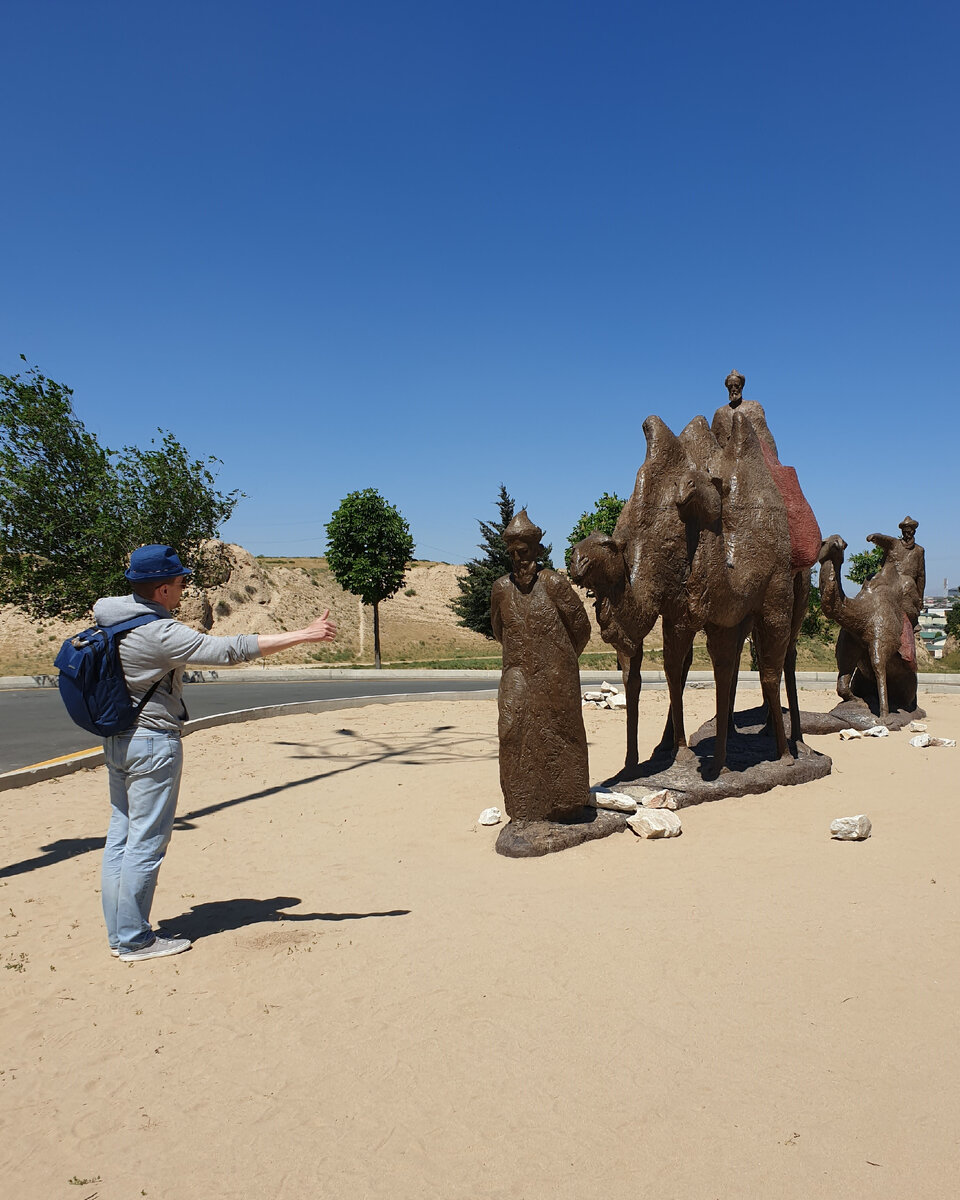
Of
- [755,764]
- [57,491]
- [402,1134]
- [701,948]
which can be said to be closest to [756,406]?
[755,764]

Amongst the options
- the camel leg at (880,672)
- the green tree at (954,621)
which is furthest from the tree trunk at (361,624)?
the camel leg at (880,672)

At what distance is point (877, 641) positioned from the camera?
1114 cm

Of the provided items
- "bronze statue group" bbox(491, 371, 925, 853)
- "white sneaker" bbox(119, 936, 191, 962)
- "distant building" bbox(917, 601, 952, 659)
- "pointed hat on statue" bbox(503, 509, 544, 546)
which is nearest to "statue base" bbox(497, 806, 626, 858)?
"bronze statue group" bbox(491, 371, 925, 853)

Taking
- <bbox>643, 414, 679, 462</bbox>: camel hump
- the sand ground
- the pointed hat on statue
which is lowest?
the sand ground

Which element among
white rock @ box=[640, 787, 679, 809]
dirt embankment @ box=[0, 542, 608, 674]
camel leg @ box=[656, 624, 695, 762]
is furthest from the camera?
dirt embankment @ box=[0, 542, 608, 674]

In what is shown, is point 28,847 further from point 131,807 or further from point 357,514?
point 357,514

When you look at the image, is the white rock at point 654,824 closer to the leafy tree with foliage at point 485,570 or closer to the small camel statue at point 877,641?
the small camel statue at point 877,641

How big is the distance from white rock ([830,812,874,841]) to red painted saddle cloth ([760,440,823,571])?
2.85m

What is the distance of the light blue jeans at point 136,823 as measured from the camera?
12.9 ft

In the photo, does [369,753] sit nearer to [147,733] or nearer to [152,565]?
[147,733]

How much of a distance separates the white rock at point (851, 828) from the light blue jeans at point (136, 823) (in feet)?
15.5

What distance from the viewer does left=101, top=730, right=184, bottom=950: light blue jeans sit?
155 inches

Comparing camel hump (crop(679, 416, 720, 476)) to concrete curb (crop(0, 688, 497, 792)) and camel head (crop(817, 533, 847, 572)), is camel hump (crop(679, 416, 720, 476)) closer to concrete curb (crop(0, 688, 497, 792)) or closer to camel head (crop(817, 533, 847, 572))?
camel head (crop(817, 533, 847, 572))

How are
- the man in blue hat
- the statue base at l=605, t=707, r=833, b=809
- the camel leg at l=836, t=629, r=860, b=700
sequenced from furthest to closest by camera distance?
the camel leg at l=836, t=629, r=860, b=700 → the statue base at l=605, t=707, r=833, b=809 → the man in blue hat
